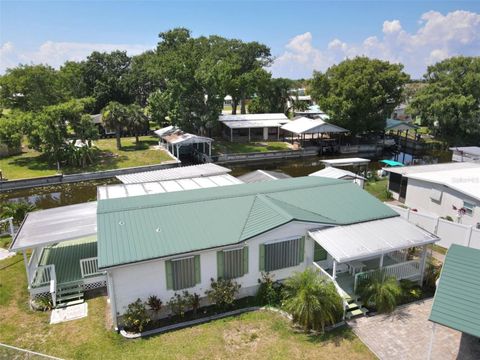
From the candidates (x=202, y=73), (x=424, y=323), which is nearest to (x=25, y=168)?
(x=202, y=73)

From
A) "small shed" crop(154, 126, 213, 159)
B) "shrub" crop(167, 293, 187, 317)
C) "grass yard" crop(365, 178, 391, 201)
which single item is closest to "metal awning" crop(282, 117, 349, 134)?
"small shed" crop(154, 126, 213, 159)

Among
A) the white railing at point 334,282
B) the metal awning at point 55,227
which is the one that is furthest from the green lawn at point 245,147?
the white railing at point 334,282

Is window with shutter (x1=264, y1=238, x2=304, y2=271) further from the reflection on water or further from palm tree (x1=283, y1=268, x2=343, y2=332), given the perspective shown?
the reflection on water

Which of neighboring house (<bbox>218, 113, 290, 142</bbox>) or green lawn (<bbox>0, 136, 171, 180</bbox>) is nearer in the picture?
green lawn (<bbox>0, 136, 171, 180</bbox>)

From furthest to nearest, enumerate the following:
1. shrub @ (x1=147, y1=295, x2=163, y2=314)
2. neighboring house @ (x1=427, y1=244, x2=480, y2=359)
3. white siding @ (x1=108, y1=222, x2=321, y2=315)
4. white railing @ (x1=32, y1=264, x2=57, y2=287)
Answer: white railing @ (x1=32, y1=264, x2=57, y2=287), shrub @ (x1=147, y1=295, x2=163, y2=314), white siding @ (x1=108, y1=222, x2=321, y2=315), neighboring house @ (x1=427, y1=244, x2=480, y2=359)

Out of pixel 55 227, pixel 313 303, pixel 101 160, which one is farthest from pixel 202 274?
pixel 101 160

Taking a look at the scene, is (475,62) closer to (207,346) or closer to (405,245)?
(405,245)

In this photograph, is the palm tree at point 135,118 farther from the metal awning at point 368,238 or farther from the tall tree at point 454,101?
the tall tree at point 454,101
